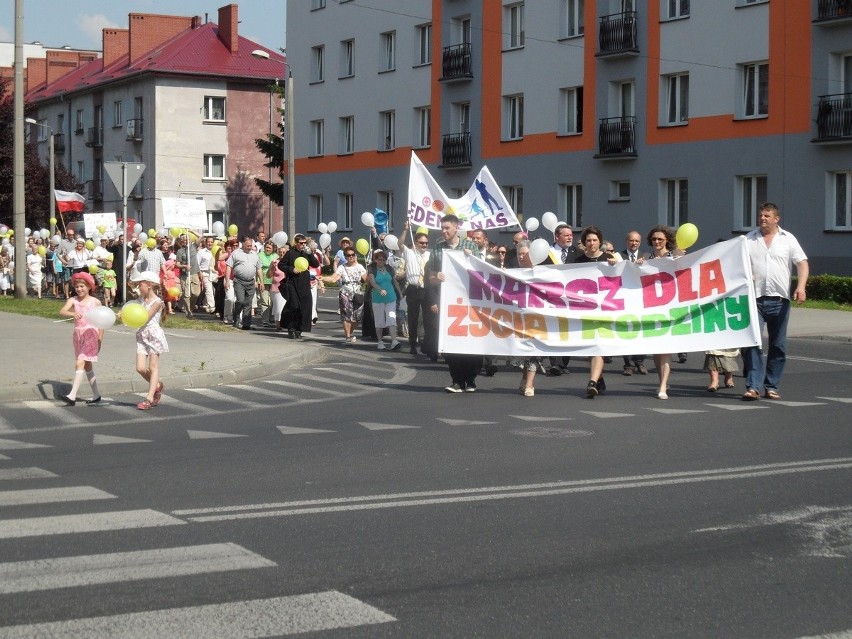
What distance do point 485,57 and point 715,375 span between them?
3275cm

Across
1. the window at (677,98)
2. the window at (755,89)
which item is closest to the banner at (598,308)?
the window at (755,89)

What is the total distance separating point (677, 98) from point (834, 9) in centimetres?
614

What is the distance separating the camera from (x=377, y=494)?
8.05m

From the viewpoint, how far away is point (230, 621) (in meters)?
5.14

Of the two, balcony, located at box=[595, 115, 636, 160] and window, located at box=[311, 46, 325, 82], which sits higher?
window, located at box=[311, 46, 325, 82]

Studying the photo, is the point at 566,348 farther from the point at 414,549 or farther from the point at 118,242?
the point at 118,242

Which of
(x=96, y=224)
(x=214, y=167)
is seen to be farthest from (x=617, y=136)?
(x=214, y=167)

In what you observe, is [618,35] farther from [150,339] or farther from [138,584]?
[138,584]

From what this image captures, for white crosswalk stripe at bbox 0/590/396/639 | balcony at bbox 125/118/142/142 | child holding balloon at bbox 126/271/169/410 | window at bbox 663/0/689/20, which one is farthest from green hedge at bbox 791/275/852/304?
balcony at bbox 125/118/142/142

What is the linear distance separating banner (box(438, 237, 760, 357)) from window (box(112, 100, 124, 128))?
6235 centimetres

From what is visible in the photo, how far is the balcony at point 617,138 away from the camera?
39812mm

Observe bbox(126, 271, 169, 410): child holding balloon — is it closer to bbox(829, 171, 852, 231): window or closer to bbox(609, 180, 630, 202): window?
bbox(829, 171, 852, 231): window

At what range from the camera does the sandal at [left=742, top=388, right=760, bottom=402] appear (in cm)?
1327


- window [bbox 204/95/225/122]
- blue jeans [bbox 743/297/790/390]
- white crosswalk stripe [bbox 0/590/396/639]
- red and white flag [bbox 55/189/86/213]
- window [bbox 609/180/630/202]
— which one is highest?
window [bbox 204/95/225/122]
